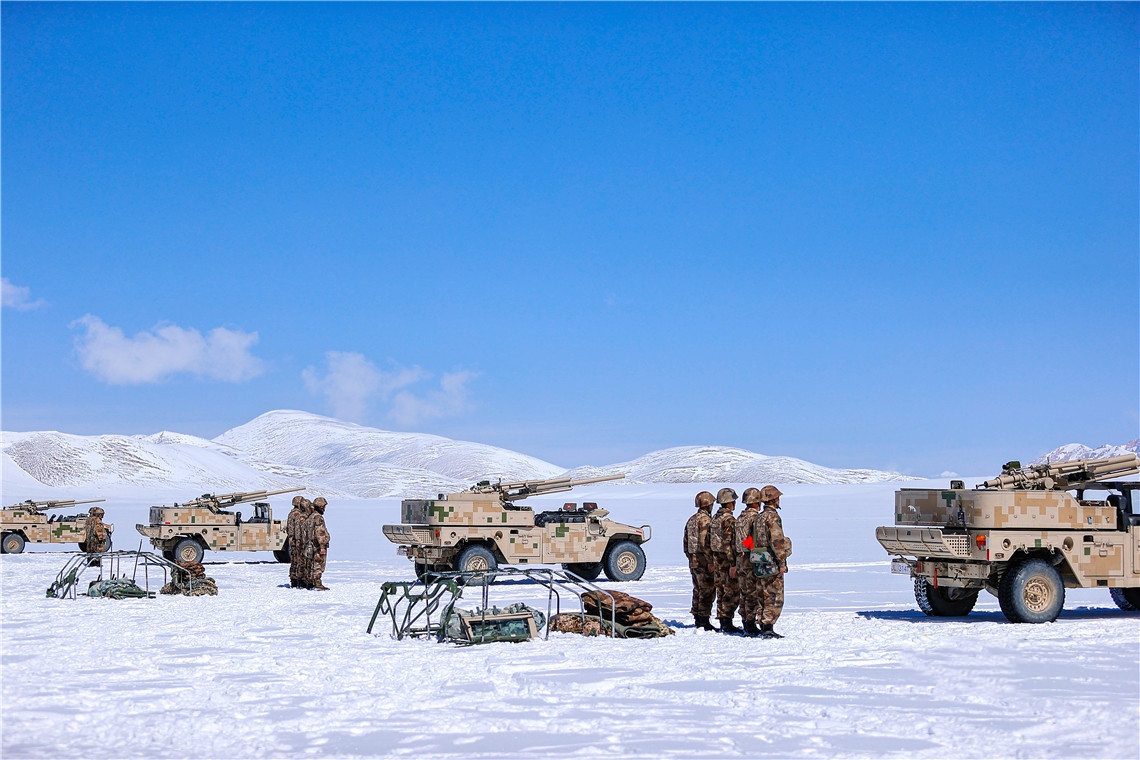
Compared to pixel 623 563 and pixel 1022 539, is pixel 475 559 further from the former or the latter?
pixel 1022 539

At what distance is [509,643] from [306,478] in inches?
4618

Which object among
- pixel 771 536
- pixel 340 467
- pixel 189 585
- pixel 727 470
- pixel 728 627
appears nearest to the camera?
pixel 771 536

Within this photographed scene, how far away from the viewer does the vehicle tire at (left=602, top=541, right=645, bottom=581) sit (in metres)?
22.3

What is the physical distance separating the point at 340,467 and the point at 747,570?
14628 centimetres

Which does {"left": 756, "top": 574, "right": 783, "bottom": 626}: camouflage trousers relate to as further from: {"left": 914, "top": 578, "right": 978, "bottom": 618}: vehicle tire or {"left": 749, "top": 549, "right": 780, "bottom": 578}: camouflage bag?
{"left": 914, "top": 578, "right": 978, "bottom": 618}: vehicle tire

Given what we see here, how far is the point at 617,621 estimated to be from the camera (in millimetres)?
13297

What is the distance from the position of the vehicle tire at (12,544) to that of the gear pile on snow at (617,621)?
25.7 m

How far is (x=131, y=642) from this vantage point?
12578 millimetres

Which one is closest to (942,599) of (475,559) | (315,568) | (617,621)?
(617,621)

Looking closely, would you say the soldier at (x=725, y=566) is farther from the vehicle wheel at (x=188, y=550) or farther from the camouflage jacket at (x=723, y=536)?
the vehicle wheel at (x=188, y=550)

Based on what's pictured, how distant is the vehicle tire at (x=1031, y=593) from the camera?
14.1 meters

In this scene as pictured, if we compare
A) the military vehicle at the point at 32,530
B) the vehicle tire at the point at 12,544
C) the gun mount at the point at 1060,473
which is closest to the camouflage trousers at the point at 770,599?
the gun mount at the point at 1060,473

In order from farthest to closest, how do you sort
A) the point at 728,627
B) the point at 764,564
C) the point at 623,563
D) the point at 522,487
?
the point at 522,487, the point at 623,563, the point at 728,627, the point at 764,564

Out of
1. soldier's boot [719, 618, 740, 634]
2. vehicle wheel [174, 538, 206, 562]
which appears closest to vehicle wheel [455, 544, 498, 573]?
soldier's boot [719, 618, 740, 634]
